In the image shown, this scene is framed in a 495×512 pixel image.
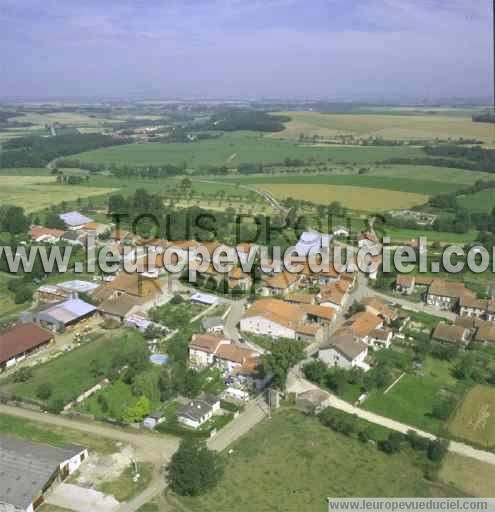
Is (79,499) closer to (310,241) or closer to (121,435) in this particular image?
(121,435)

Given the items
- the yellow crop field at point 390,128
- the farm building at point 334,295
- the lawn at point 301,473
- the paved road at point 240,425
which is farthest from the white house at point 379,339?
the yellow crop field at point 390,128

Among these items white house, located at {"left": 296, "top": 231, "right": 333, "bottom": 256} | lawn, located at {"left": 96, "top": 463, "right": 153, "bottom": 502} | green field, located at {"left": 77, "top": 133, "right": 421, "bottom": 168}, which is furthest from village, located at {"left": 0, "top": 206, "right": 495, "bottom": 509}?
green field, located at {"left": 77, "top": 133, "right": 421, "bottom": 168}

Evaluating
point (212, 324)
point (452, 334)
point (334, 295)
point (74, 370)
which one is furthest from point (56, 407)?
point (452, 334)

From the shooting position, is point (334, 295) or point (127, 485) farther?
point (334, 295)

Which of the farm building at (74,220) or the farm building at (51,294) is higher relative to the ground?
the farm building at (74,220)

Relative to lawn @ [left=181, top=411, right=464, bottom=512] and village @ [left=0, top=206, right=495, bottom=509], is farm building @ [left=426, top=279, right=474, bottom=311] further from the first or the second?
lawn @ [left=181, top=411, right=464, bottom=512]

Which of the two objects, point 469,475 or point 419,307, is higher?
point 419,307

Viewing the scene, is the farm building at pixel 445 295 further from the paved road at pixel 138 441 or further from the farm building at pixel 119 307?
the paved road at pixel 138 441

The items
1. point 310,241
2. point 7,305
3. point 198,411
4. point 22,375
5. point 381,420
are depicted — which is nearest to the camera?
point 198,411
